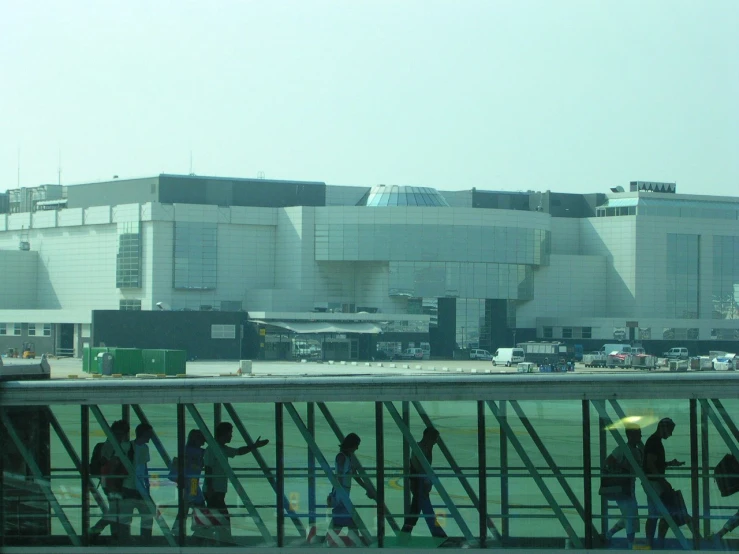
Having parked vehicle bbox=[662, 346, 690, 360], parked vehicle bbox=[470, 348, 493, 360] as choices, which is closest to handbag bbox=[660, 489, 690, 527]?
parked vehicle bbox=[470, 348, 493, 360]

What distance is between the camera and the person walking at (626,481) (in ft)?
49.7

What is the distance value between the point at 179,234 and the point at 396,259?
24.9 m

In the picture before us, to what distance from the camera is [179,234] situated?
132 meters

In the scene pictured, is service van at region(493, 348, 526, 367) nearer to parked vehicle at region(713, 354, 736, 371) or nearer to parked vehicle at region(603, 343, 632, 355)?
parked vehicle at region(603, 343, 632, 355)

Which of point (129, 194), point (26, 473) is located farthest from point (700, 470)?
point (129, 194)

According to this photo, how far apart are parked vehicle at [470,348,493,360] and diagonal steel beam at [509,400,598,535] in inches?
4722

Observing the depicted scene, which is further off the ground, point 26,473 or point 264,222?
point 264,222

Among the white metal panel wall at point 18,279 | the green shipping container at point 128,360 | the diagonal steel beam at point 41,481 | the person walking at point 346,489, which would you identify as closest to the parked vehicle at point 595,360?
the green shipping container at point 128,360

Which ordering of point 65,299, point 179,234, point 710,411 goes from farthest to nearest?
1. point 65,299
2. point 179,234
3. point 710,411

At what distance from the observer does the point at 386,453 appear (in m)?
15.6

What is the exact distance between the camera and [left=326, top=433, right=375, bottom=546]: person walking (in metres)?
15.3

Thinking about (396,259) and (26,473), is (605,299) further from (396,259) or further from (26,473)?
(26,473)

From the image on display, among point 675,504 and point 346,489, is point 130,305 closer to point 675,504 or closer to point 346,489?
point 346,489

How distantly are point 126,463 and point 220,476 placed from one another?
127cm
